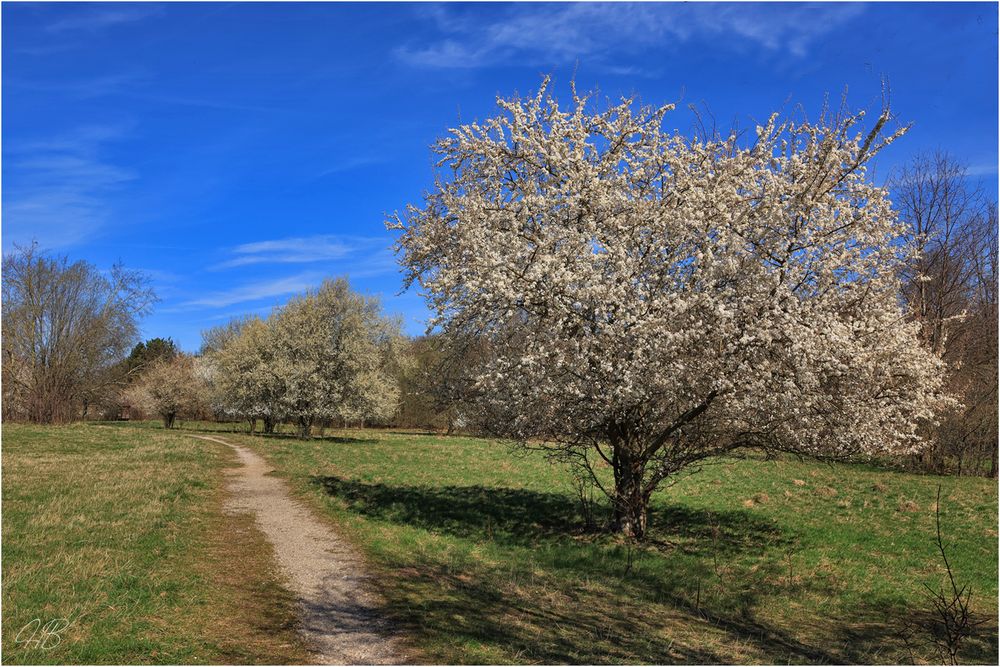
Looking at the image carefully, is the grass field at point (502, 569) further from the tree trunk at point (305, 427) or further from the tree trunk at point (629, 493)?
the tree trunk at point (305, 427)

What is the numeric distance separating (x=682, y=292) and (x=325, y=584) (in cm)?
771

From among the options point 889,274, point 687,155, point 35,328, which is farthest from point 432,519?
point 35,328

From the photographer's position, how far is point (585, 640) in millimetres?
8602

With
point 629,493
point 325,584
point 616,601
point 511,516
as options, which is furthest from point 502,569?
point 511,516

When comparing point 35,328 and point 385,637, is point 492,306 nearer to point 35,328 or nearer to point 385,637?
point 385,637

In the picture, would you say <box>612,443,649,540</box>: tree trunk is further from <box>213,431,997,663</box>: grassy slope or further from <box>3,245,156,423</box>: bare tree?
<box>3,245,156,423</box>: bare tree

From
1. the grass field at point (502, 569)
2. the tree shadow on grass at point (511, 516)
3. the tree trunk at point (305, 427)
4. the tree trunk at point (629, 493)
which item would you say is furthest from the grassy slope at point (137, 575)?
the tree trunk at point (305, 427)

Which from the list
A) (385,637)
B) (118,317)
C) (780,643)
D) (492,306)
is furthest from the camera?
(118,317)

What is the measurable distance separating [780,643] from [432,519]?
8.69 m

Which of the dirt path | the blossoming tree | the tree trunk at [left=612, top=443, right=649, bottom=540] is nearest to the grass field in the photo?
the dirt path

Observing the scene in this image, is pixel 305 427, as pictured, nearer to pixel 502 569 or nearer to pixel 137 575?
pixel 502 569

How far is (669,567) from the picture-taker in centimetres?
1266

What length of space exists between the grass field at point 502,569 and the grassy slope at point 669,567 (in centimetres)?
5

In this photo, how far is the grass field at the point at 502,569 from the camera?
820cm
